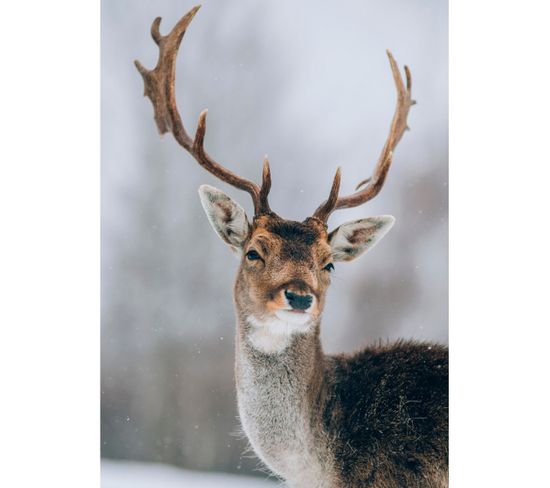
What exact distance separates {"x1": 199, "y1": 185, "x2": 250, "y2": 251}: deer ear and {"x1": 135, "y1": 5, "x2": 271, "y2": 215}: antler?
0.09 metres

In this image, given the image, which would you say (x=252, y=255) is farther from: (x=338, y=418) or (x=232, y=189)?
(x=338, y=418)

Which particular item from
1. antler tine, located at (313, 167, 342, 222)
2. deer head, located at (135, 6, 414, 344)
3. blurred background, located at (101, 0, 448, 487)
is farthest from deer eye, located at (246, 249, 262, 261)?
antler tine, located at (313, 167, 342, 222)

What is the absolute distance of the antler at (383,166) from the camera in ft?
10.7

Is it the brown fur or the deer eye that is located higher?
the deer eye

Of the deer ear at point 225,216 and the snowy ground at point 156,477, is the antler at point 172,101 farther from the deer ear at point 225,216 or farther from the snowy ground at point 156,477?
the snowy ground at point 156,477

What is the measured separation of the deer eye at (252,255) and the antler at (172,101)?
0.69ft

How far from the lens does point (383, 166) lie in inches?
133

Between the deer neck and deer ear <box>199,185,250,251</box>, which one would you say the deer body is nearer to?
the deer neck

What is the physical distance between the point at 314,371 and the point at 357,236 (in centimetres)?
54

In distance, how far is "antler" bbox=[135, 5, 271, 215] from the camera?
10.7ft
